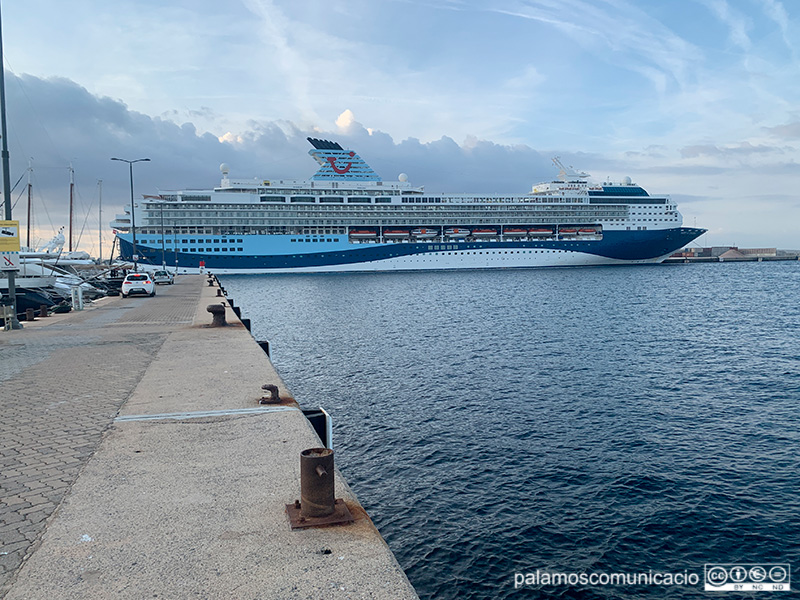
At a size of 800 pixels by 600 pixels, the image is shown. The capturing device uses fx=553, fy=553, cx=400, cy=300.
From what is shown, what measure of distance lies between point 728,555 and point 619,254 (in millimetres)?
94314

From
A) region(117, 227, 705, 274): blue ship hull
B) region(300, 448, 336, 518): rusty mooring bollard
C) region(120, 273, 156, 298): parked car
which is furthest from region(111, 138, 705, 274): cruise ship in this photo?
region(300, 448, 336, 518): rusty mooring bollard

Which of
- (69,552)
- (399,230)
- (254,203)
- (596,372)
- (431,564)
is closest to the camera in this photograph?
(69,552)

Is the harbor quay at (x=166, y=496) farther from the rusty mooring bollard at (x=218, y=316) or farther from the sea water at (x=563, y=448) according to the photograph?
the rusty mooring bollard at (x=218, y=316)

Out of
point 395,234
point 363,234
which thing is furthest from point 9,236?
point 395,234

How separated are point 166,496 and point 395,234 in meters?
87.9

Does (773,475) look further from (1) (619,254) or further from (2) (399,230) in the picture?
(1) (619,254)

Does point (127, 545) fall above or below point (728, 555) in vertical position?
above

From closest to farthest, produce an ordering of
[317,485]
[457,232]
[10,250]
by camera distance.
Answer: [317,485] < [10,250] < [457,232]

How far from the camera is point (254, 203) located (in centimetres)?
8644

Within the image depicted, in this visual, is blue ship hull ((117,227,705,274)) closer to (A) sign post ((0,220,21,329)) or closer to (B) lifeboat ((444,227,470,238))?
(B) lifeboat ((444,227,470,238))

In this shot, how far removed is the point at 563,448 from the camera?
11.4 m

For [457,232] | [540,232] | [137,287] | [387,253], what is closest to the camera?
[137,287]

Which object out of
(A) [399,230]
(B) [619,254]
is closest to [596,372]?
(A) [399,230]

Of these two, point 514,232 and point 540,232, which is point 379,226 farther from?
point 540,232
